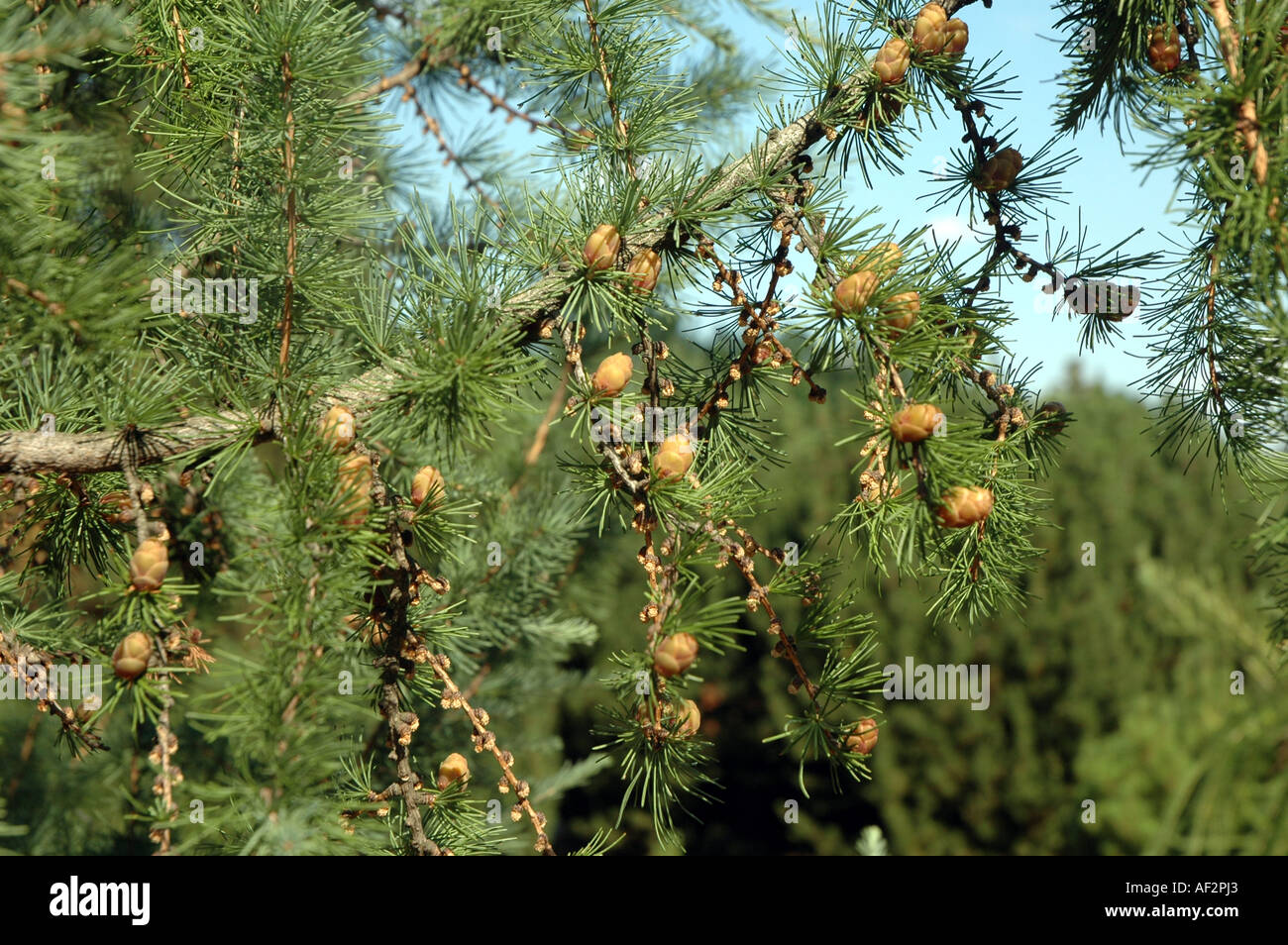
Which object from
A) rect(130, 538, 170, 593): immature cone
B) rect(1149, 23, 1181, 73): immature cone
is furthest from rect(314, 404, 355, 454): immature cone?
rect(1149, 23, 1181, 73): immature cone

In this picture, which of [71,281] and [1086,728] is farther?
[1086,728]

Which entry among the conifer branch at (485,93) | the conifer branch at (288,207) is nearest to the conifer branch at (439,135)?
the conifer branch at (485,93)

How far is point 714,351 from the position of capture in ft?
2.35

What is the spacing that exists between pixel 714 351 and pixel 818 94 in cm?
20

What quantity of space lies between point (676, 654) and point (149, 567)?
296 mm

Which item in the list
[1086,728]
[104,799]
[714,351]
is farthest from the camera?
[1086,728]

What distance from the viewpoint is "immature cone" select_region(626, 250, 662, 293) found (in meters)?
Result: 0.58

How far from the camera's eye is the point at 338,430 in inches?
20.4

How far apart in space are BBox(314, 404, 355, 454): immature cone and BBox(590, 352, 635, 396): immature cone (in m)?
0.15

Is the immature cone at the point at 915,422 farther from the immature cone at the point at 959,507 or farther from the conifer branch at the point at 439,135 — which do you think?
the conifer branch at the point at 439,135

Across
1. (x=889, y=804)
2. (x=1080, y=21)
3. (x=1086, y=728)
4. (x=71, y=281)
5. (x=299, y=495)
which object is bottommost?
(x=889, y=804)

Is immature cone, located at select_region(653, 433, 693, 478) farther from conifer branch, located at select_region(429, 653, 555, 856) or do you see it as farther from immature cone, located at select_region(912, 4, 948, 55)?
immature cone, located at select_region(912, 4, 948, 55)
